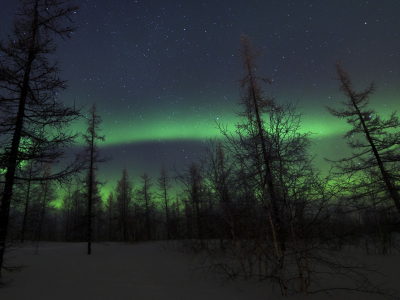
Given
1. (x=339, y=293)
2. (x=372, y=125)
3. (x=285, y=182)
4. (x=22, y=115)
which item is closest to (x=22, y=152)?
(x=22, y=115)

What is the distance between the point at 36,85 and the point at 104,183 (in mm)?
10874

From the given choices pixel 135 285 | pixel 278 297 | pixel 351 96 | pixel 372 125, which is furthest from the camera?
pixel 351 96

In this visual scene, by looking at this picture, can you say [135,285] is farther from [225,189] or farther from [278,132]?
[278,132]

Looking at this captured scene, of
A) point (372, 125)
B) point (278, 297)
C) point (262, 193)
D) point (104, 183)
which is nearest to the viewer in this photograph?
point (278, 297)

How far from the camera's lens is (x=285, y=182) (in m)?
5.02

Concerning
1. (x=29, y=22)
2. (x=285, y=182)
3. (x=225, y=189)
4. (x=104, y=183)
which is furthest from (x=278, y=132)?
(x=104, y=183)

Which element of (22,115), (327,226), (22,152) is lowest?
(327,226)

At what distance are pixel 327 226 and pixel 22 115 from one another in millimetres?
9834

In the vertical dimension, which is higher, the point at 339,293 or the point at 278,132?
the point at 278,132

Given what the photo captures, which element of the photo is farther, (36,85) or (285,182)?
(36,85)

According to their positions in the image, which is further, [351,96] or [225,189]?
[351,96]

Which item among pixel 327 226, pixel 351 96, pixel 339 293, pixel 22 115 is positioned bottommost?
pixel 339 293

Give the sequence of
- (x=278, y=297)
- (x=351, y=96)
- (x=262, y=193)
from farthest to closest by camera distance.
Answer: (x=351, y=96)
(x=262, y=193)
(x=278, y=297)

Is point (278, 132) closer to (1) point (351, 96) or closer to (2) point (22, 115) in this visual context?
(2) point (22, 115)
